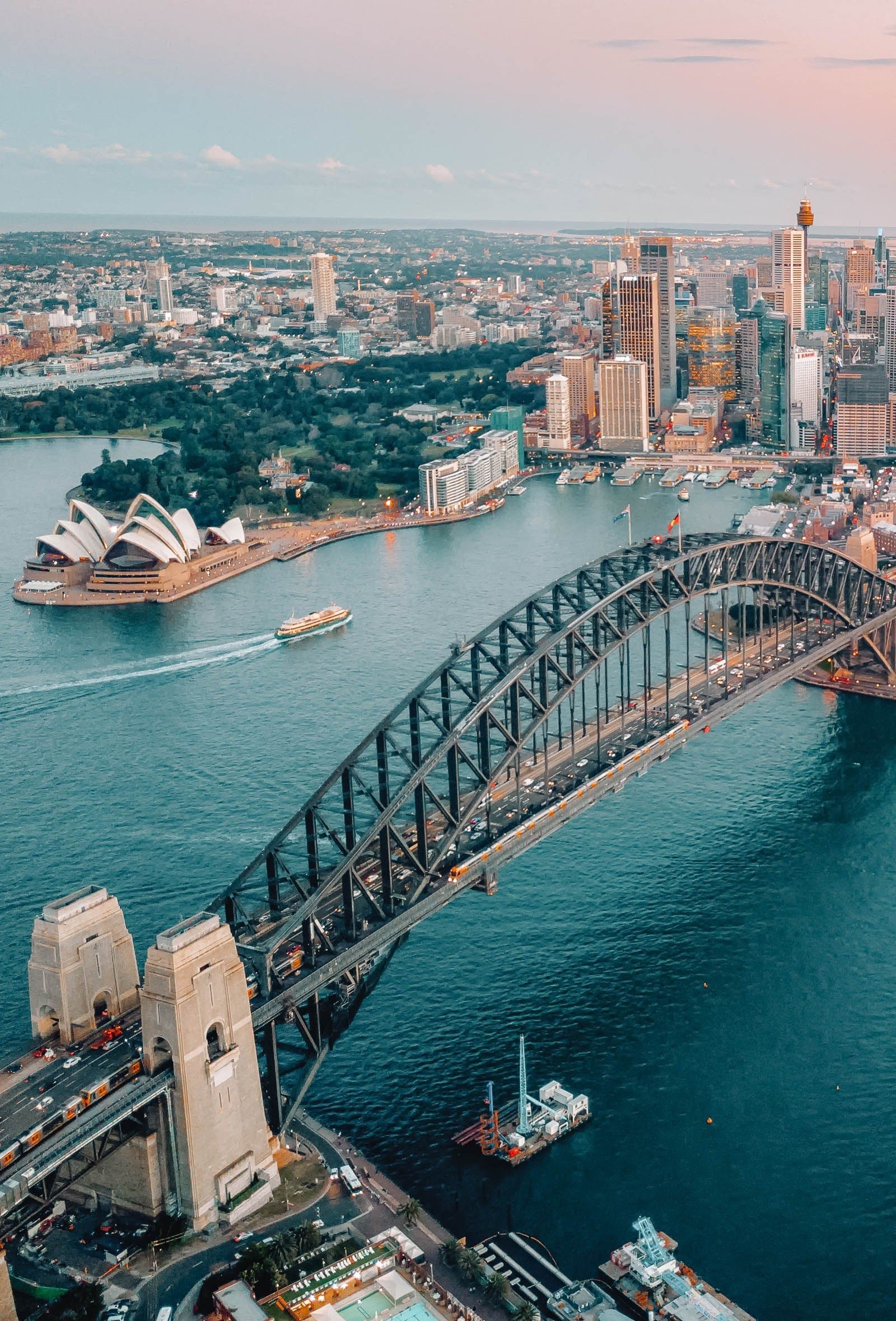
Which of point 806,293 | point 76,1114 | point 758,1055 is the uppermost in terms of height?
point 806,293

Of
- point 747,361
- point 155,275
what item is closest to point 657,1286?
point 747,361

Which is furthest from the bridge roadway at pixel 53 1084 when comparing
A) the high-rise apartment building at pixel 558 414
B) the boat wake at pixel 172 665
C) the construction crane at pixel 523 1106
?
the high-rise apartment building at pixel 558 414

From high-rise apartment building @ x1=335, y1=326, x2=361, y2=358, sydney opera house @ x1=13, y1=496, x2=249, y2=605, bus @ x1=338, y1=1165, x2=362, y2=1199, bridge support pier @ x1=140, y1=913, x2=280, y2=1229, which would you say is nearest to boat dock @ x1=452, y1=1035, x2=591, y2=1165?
bus @ x1=338, y1=1165, x2=362, y2=1199

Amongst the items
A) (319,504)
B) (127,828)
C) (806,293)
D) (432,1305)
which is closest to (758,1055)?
(432,1305)

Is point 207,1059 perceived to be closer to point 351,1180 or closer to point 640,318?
point 351,1180

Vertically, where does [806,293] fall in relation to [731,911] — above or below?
above

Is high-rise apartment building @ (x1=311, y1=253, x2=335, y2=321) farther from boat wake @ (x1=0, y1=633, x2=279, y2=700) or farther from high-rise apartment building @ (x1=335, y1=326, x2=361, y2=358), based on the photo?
boat wake @ (x1=0, y1=633, x2=279, y2=700)

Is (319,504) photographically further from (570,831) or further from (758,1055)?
(758,1055)
